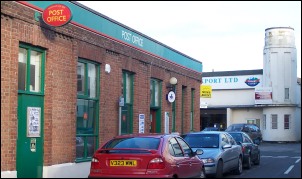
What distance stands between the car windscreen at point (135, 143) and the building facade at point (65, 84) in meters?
2.56

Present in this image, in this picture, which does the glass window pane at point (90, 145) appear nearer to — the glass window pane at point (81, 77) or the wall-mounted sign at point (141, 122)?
the glass window pane at point (81, 77)

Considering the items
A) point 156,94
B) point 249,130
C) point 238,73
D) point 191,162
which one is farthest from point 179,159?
point 238,73

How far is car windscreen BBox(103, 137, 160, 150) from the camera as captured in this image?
1039cm

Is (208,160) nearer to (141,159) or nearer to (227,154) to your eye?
(227,154)

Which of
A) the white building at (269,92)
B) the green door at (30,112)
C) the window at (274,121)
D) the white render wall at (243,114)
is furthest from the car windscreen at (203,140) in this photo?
the white render wall at (243,114)

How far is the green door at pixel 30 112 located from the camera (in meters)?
12.0

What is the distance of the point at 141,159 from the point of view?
9781mm

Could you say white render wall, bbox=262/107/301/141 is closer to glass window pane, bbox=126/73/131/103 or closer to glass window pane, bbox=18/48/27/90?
glass window pane, bbox=126/73/131/103

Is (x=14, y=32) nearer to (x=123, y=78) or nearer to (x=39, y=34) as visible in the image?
(x=39, y=34)

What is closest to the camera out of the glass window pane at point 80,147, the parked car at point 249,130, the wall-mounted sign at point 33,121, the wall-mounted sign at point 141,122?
the wall-mounted sign at point 33,121

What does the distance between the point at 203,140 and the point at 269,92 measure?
31647mm

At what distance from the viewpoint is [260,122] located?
49125 millimetres

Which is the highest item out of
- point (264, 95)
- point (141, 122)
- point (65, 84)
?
point (264, 95)

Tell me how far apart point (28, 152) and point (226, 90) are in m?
40.0
